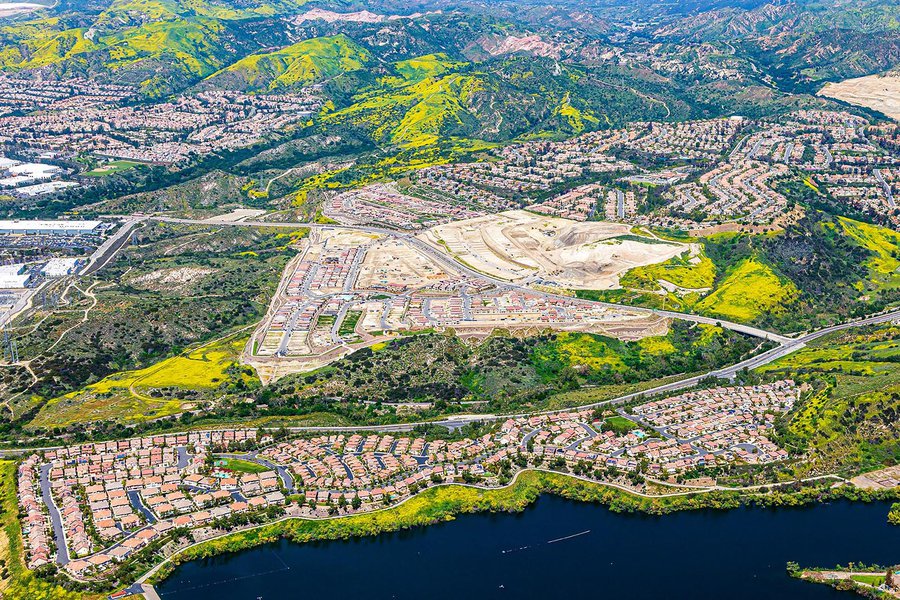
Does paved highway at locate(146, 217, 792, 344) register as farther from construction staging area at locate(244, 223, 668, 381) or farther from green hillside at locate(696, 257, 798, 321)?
green hillside at locate(696, 257, 798, 321)

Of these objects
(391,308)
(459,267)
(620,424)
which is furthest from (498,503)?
(459,267)

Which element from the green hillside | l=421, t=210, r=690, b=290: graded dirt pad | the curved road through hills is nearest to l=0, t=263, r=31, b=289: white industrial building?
the curved road through hills

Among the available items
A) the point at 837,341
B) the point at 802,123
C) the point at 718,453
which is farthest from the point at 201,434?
the point at 802,123

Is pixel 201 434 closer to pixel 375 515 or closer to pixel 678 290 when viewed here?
pixel 375 515

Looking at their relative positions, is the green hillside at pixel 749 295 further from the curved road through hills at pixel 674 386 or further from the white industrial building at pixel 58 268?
the white industrial building at pixel 58 268

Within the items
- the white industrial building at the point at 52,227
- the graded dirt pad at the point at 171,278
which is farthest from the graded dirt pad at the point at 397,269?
the white industrial building at the point at 52,227

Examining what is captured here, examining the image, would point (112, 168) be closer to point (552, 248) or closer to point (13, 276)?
point (13, 276)
